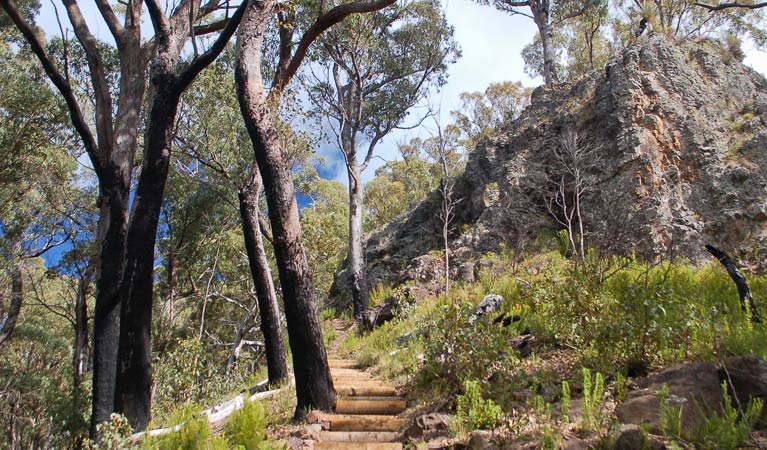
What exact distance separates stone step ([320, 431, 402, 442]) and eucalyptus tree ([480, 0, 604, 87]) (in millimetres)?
14520

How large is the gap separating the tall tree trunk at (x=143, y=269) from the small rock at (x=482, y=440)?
375 centimetres

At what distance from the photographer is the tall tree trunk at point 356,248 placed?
13.2 meters

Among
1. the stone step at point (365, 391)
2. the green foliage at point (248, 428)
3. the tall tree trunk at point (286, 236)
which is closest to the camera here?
the green foliage at point (248, 428)

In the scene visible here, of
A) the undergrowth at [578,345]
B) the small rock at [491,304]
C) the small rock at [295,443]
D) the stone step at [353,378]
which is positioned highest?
the small rock at [491,304]

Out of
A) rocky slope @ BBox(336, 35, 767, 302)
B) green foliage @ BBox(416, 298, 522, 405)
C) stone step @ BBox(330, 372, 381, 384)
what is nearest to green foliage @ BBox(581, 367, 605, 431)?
green foliage @ BBox(416, 298, 522, 405)

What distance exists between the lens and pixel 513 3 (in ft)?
61.7

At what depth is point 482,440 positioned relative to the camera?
3664 millimetres

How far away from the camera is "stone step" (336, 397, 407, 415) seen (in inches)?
208

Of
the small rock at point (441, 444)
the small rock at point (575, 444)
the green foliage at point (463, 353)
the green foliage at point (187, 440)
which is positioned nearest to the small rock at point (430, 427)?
the small rock at point (441, 444)

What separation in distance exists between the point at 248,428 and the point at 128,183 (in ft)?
13.9

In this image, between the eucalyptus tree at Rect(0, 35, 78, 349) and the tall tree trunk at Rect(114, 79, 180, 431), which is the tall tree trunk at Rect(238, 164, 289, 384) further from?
the eucalyptus tree at Rect(0, 35, 78, 349)

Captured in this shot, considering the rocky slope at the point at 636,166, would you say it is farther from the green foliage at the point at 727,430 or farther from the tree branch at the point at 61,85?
the tree branch at the point at 61,85

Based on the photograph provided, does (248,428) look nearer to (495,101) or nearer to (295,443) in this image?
(295,443)

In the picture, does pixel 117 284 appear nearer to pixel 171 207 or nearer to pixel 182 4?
pixel 182 4
